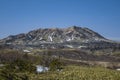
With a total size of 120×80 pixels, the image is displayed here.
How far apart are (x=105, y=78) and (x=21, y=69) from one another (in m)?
43.6

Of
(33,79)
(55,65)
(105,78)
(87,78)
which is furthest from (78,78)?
(55,65)

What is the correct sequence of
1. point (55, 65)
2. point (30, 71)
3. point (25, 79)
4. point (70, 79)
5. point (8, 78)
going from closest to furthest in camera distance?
point (8, 78), point (25, 79), point (70, 79), point (30, 71), point (55, 65)

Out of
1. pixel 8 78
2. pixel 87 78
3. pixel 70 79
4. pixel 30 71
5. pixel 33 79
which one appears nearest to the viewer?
pixel 8 78

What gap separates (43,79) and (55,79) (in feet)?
19.9

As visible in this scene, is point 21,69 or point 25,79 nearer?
point 25,79

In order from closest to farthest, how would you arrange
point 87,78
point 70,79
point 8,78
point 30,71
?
1. point 8,78
2. point 70,79
3. point 87,78
4. point 30,71

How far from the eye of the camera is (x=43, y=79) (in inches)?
4491

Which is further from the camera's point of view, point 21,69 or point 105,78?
point 21,69

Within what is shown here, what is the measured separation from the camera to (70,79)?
121000 millimetres

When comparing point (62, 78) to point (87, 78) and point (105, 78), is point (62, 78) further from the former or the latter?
point (105, 78)

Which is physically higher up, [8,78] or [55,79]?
[8,78]

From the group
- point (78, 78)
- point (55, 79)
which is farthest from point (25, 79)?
point (78, 78)

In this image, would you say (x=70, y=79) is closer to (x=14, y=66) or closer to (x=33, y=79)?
(x=33, y=79)

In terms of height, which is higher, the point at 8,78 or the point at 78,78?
the point at 8,78
